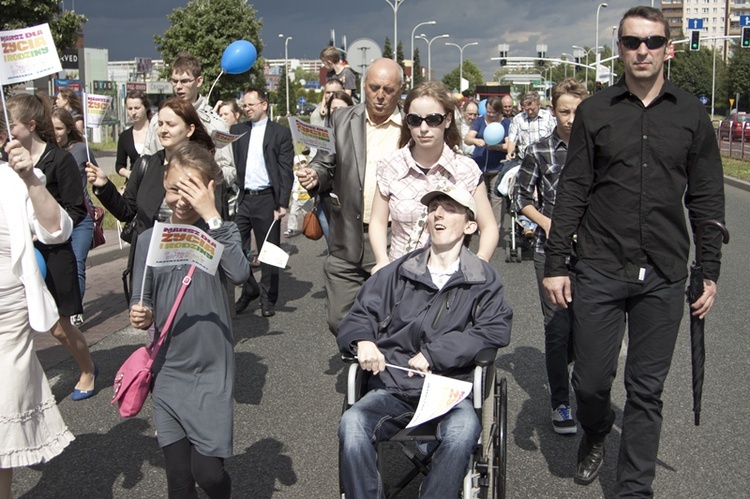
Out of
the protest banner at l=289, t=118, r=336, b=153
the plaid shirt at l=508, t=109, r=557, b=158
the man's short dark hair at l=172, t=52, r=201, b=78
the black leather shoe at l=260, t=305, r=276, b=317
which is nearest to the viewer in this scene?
the protest banner at l=289, t=118, r=336, b=153

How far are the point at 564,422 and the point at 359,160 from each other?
193 cm

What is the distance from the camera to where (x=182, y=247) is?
330cm

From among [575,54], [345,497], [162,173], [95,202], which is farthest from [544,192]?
[575,54]

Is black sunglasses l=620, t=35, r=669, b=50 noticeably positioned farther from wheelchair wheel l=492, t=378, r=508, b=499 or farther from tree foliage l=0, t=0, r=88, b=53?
tree foliage l=0, t=0, r=88, b=53

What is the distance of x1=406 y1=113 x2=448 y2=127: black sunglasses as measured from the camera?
4418mm

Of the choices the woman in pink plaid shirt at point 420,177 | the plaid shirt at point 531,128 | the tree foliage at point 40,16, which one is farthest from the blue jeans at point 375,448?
the tree foliage at point 40,16

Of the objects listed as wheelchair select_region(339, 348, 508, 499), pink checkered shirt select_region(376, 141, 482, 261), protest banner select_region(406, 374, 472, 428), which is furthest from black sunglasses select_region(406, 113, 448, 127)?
protest banner select_region(406, 374, 472, 428)

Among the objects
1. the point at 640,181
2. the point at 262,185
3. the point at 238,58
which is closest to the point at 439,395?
the point at 640,181

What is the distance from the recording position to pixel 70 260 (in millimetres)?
5941

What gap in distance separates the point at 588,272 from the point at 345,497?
60.5 inches

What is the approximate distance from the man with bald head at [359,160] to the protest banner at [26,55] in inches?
65.4

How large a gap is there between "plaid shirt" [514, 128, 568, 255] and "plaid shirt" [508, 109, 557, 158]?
556 cm

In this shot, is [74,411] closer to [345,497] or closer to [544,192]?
[345,497]

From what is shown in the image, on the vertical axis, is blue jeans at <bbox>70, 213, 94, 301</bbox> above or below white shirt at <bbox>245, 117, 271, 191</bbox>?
below
